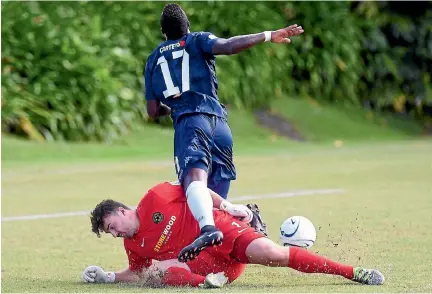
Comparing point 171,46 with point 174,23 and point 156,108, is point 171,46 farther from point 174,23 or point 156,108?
point 156,108

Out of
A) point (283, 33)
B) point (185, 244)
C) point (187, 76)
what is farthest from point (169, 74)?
point (185, 244)

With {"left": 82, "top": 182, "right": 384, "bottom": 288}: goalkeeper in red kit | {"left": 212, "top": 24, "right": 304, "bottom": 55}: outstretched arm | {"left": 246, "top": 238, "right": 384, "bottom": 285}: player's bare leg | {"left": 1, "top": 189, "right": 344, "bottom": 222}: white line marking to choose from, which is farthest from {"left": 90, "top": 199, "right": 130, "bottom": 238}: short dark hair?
{"left": 1, "top": 189, "right": 344, "bottom": 222}: white line marking

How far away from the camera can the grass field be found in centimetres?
757

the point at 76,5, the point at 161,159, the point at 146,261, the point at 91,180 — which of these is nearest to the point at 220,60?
the point at 76,5

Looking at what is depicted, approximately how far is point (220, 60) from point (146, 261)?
1615 centimetres

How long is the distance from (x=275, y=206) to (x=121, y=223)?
5021 millimetres

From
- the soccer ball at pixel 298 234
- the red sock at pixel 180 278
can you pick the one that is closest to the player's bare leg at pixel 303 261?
the red sock at pixel 180 278

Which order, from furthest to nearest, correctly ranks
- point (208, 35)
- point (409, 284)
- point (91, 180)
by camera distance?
point (91, 180)
point (208, 35)
point (409, 284)

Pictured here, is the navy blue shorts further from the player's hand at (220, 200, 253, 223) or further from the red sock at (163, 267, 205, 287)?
the red sock at (163, 267, 205, 287)

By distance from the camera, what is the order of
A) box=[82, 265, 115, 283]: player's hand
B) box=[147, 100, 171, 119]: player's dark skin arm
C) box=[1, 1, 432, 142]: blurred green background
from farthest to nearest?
box=[1, 1, 432, 142]: blurred green background → box=[147, 100, 171, 119]: player's dark skin arm → box=[82, 265, 115, 283]: player's hand

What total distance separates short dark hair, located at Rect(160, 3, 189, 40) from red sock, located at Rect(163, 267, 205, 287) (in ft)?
5.90

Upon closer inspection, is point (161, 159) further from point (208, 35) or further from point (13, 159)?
point (208, 35)

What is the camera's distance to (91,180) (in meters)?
15.1

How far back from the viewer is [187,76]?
25.8ft
